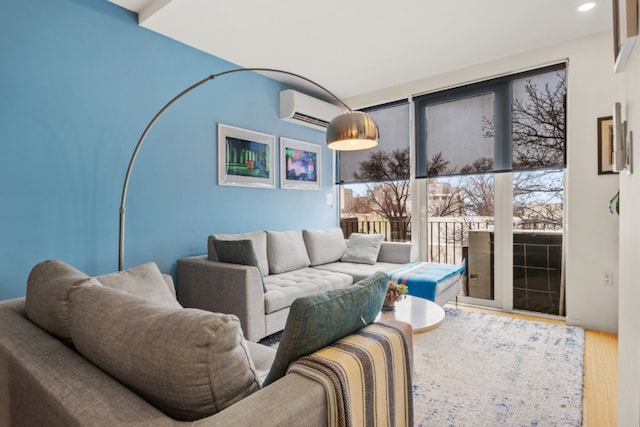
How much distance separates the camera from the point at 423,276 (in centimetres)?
316

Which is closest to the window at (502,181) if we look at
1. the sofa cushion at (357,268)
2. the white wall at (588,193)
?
the white wall at (588,193)

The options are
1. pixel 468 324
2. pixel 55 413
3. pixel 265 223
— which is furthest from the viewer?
pixel 265 223

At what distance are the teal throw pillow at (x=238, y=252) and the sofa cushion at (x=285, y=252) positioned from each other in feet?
2.31

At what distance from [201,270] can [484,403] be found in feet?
7.42

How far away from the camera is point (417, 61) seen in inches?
143

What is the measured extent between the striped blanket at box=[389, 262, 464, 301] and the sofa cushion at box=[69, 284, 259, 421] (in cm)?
241

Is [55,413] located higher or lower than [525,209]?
lower

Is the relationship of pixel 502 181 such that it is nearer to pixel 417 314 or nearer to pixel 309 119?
pixel 417 314

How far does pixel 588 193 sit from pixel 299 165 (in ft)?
10.1

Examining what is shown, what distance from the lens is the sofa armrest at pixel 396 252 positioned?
3.98 metres

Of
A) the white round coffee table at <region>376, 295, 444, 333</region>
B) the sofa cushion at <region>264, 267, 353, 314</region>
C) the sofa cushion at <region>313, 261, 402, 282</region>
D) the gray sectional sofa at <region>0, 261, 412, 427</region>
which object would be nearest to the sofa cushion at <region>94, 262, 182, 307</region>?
the gray sectional sofa at <region>0, 261, 412, 427</region>

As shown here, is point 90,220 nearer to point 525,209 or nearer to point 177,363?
point 177,363

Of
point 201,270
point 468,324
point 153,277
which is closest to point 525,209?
point 468,324

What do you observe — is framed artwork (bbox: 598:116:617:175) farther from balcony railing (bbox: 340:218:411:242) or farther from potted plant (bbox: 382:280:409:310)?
potted plant (bbox: 382:280:409:310)
